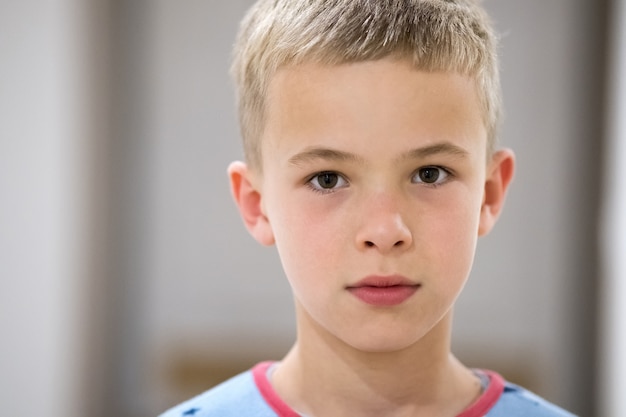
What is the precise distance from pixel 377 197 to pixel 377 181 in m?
0.01

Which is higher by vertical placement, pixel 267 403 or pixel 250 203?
pixel 250 203

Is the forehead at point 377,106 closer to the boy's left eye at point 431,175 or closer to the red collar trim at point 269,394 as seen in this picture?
the boy's left eye at point 431,175

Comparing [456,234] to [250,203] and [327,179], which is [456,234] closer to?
[327,179]

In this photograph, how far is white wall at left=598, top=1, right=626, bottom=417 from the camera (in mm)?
1631

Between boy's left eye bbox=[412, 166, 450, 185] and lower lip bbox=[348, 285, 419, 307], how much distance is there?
0.09m

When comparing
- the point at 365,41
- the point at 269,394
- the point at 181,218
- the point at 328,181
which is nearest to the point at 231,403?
the point at 269,394

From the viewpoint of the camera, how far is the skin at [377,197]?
652 mm

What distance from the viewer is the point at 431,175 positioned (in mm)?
677

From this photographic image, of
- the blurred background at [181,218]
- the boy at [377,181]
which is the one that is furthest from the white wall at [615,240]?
the boy at [377,181]

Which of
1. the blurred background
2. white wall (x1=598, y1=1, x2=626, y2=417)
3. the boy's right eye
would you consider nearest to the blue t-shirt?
the boy's right eye

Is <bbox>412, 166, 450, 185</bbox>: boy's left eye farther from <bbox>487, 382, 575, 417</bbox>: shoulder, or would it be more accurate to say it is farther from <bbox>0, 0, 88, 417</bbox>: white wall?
<bbox>0, 0, 88, 417</bbox>: white wall

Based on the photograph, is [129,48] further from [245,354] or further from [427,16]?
[427,16]

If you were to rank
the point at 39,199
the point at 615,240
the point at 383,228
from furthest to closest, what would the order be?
the point at 39,199, the point at 615,240, the point at 383,228

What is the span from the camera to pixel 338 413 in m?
0.75
